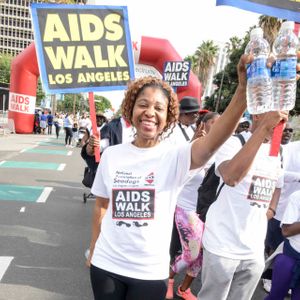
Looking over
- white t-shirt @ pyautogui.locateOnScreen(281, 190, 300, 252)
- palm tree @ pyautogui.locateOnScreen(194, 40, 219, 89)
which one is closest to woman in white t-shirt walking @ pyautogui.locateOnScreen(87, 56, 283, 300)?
white t-shirt @ pyautogui.locateOnScreen(281, 190, 300, 252)

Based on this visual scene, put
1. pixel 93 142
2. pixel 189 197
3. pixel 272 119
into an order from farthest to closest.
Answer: pixel 93 142
pixel 189 197
pixel 272 119

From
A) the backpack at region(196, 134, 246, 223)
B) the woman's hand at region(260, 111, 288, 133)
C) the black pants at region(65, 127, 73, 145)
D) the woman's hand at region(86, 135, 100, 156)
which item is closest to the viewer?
the woman's hand at region(260, 111, 288, 133)

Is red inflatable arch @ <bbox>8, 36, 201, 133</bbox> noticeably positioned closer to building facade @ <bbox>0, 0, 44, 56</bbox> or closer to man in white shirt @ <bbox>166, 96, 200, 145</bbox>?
man in white shirt @ <bbox>166, 96, 200, 145</bbox>

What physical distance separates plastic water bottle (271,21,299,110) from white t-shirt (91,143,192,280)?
49 cm

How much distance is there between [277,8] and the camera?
2.17 m

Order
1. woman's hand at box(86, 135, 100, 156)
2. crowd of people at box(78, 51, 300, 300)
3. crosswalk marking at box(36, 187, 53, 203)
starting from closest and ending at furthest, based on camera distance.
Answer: crowd of people at box(78, 51, 300, 300)
woman's hand at box(86, 135, 100, 156)
crosswalk marking at box(36, 187, 53, 203)

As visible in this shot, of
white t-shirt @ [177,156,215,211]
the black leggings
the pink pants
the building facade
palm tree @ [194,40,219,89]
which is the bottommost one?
the pink pants

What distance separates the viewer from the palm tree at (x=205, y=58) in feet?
176

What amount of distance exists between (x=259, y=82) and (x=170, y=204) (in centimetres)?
76

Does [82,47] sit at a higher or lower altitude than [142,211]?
higher

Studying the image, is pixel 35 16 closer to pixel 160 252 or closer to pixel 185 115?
pixel 185 115

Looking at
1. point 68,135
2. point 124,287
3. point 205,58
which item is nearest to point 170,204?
point 124,287

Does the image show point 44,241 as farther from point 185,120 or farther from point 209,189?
point 209,189

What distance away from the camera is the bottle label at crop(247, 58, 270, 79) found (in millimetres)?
1642
